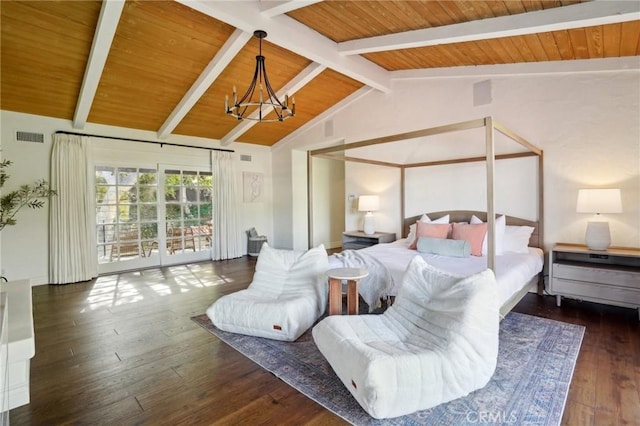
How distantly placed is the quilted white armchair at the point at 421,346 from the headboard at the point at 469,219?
2.53 metres

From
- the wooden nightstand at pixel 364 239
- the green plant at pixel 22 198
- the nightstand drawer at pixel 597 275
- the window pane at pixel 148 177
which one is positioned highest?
the window pane at pixel 148 177

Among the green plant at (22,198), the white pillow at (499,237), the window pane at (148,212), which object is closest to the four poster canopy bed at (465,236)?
the white pillow at (499,237)

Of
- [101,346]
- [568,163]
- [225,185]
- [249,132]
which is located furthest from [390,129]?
[101,346]

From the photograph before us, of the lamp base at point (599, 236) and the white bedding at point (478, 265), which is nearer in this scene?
the white bedding at point (478, 265)

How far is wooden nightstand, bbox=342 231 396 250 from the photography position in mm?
5363

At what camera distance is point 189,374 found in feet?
7.63

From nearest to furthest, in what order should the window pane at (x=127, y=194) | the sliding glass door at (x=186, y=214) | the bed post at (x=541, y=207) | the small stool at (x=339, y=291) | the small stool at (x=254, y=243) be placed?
the small stool at (x=339, y=291), the bed post at (x=541, y=207), the window pane at (x=127, y=194), the sliding glass door at (x=186, y=214), the small stool at (x=254, y=243)

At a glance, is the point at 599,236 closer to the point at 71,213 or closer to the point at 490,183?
the point at 490,183

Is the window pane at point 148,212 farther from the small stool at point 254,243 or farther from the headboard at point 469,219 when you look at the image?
the headboard at point 469,219

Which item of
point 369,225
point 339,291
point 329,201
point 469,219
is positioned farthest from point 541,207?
point 329,201

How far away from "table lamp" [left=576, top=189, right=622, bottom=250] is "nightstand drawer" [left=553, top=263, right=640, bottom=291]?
266 mm

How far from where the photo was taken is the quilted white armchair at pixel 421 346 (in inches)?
68.9

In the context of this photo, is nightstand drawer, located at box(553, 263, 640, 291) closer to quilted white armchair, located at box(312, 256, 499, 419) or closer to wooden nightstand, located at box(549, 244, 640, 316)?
wooden nightstand, located at box(549, 244, 640, 316)

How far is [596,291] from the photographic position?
11.0ft
